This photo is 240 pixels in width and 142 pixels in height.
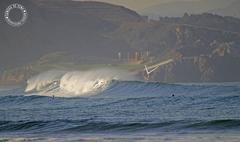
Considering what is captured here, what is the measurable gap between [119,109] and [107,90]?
100ft

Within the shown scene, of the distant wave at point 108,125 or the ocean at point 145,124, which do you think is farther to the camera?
the distant wave at point 108,125

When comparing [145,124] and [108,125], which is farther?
[108,125]

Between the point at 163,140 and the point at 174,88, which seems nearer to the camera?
the point at 163,140

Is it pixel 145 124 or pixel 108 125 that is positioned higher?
pixel 145 124

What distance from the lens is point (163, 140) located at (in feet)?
75.9

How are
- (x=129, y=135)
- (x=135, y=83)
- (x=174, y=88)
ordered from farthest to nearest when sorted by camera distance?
(x=135, y=83) < (x=174, y=88) < (x=129, y=135)

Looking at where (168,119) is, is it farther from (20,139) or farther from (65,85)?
(65,85)

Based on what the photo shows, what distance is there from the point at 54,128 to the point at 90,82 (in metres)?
52.1

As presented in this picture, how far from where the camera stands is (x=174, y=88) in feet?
196

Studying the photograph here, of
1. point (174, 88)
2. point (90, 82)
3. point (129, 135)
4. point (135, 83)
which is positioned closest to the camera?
point (129, 135)

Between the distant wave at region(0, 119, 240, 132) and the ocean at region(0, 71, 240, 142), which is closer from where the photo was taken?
→ the ocean at region(0, 71, 240, 142)

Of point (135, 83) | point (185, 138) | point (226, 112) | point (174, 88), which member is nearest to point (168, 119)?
point (226, 112)

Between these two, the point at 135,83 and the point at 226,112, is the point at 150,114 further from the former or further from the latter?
the point at 135,83

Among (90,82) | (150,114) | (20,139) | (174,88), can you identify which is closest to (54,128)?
(20,139)
